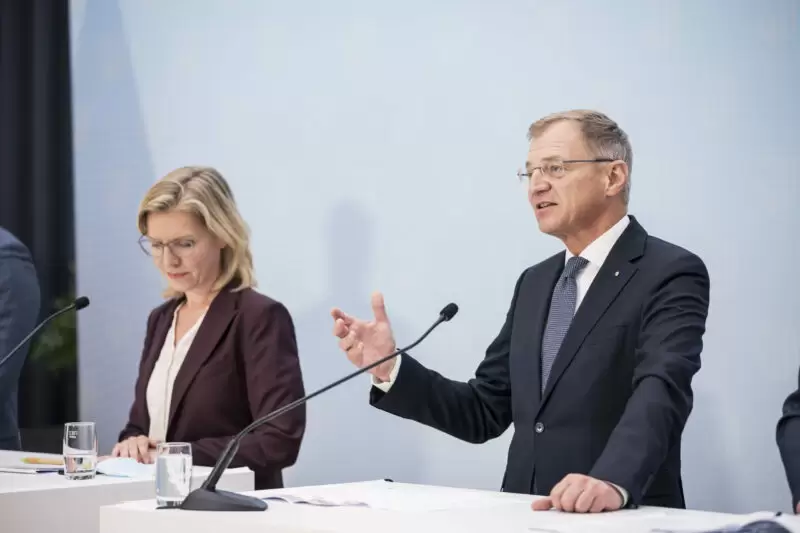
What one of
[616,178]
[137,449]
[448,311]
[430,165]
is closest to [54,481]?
[137,449]

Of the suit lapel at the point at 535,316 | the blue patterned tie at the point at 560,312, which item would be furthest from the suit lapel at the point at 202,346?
the blue patterned tie at the point at 560,312

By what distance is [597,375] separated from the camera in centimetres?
265

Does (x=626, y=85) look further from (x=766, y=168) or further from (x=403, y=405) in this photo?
(x=403, y=405)

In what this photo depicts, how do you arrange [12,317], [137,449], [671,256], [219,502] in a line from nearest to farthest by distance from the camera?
[219,502], [671,256], [137,449], [12,317]

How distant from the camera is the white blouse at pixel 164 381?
12.1 feet

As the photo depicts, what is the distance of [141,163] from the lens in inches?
207

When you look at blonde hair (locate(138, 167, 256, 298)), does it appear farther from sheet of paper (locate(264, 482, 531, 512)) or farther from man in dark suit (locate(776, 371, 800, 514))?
man in dark suit (locate(776, 371, 800, 514))

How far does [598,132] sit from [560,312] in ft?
1.53

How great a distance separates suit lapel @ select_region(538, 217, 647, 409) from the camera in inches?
105

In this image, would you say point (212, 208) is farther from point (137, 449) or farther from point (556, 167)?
point (556, 167)

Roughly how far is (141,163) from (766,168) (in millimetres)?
2919

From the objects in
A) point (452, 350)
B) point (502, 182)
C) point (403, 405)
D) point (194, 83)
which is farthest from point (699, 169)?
point (194, 83)

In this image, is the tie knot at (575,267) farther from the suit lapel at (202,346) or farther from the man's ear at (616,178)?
the suit lapel at (202,346)

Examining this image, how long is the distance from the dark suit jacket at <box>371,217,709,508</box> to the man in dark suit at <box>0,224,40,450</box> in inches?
73.7
